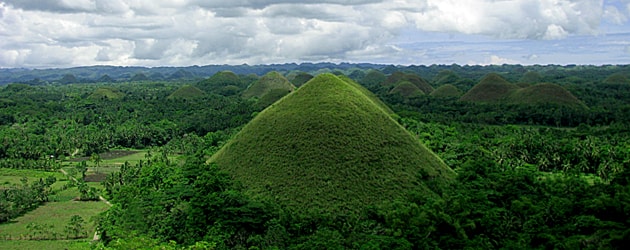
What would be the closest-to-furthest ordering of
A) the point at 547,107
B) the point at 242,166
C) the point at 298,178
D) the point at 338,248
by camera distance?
the point at 338,248 < the point at 298,178 < the point at 242,166 < the point at 547,107

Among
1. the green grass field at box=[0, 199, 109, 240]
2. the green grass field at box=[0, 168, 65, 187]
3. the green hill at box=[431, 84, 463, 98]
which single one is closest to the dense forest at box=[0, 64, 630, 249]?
the green grass field at box=[0, 199, 109, 240]

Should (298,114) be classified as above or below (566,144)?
above

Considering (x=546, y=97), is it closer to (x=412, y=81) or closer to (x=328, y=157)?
(x=412, y=81)

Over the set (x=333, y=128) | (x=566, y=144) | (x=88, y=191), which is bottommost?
(x=88, y=191)

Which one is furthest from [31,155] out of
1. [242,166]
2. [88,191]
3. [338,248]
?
[338,248]

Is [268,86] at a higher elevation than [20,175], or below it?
higher

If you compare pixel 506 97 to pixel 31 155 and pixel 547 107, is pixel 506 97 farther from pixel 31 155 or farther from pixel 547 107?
pixel 31 155

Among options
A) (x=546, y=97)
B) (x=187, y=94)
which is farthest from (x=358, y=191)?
(x=187, y=94)
